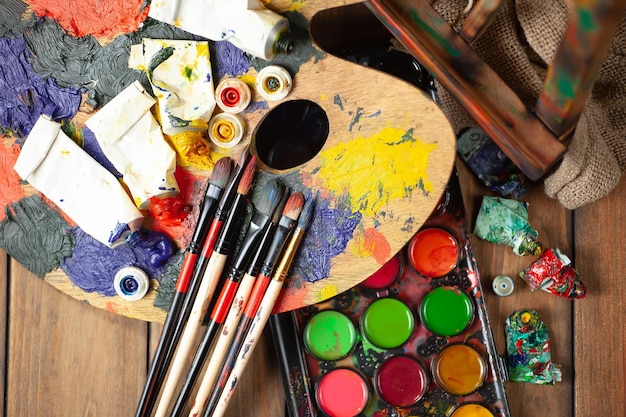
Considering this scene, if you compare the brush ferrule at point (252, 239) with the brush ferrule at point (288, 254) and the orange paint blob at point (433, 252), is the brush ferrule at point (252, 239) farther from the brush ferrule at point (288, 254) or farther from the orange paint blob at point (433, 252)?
the orange paint blob at point (433, 252)

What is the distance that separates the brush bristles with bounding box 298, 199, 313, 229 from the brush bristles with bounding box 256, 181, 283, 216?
46 mm

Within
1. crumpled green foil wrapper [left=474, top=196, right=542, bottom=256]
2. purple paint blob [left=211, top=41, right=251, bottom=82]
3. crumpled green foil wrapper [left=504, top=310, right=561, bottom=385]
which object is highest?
purple paint blob [left=211, top=41, right=251, bottom=82]

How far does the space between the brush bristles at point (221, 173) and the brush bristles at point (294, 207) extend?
0.11 m

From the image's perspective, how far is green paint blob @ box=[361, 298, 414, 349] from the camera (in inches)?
51.4

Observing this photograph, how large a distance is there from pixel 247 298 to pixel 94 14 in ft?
1.83

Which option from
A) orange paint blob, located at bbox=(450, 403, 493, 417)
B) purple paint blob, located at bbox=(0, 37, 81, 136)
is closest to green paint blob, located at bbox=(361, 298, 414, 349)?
orange paint blob, located at bbox=(450, 403, 493, 417)

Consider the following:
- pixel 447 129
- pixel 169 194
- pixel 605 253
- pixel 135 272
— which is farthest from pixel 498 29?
pixel 135 272

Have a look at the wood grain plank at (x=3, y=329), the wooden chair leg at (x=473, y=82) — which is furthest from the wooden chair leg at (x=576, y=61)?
the wood grain plank at (x=3, y=329)

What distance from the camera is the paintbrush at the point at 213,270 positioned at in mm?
1159

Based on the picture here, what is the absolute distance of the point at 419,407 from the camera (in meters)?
1.31

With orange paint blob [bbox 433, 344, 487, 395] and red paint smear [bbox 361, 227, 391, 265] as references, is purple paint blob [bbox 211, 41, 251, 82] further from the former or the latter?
orange paint blob [bbox 433, 344, 487, 395]

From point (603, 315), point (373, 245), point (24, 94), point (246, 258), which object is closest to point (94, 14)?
point (24, 94)

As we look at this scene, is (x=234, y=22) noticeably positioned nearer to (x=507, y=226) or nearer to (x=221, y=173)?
(x=221, y=173)

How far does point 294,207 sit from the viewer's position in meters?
1.15
